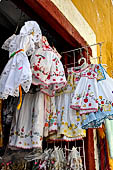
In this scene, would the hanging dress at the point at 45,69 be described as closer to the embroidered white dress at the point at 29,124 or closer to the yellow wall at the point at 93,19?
the embroidered white dress at the point at 29,124

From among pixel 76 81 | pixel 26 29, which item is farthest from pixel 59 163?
pixel 26 29

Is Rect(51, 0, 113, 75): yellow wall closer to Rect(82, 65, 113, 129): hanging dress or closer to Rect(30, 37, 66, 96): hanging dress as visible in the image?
Rect(30, 37, 66, 96): hanging dress

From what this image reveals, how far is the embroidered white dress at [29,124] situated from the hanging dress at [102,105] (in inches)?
18.2

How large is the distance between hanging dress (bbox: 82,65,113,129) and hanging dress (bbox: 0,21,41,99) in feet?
2.42

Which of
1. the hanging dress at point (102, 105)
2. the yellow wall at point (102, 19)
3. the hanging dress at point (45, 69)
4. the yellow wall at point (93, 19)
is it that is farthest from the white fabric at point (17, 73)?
the yellow wall at point (102, 19)

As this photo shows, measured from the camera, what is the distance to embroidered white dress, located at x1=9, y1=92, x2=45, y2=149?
2520mm

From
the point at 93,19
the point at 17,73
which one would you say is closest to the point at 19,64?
the point at 17,73

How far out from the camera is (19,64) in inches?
85.7

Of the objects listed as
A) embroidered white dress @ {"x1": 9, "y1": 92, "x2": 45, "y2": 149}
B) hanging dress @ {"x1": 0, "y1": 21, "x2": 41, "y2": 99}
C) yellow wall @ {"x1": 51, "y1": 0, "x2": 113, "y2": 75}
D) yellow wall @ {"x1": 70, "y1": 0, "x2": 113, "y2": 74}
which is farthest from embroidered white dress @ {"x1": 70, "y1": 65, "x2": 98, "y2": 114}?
yellow wall @ {"x1": 70, "y1": 0, "x2": 113, "y2": 74}

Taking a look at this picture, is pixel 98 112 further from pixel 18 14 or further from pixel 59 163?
pixel 18 14

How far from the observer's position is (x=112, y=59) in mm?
5254

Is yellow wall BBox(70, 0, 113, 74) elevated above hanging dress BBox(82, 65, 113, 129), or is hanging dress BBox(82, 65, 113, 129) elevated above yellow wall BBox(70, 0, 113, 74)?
yellow wall BBox(70, 0, 113, 74)

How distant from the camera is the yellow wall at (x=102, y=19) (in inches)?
161

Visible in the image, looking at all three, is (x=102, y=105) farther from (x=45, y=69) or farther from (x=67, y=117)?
(x=45, y=69)
